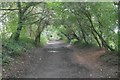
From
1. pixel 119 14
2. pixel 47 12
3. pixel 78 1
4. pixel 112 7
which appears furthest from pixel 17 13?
pixel 119 14

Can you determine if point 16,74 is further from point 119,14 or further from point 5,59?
point 119,14

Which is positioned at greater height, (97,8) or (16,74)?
(97,8)

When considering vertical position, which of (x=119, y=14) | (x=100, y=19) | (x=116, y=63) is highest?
(x=119, y=14)

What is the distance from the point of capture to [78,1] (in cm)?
1916

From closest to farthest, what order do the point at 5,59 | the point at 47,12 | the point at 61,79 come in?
the point at 61,79 < the point at 5,59 < the point at 47,12

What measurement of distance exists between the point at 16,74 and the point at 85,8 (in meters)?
10.2

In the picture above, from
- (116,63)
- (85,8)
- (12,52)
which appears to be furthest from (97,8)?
(12,52)

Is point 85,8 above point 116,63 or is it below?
above

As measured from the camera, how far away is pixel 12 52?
57.2 ft

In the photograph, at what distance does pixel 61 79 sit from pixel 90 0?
9.55 meters

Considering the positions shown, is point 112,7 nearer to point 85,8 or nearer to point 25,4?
point 85,8

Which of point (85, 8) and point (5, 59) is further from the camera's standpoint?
point (85, 8)

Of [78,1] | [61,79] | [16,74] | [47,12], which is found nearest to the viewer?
[61,79]

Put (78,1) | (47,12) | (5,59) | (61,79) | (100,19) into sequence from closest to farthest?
(61,79)
(5,59)
(78,1)
(100,19)
(47,12)
